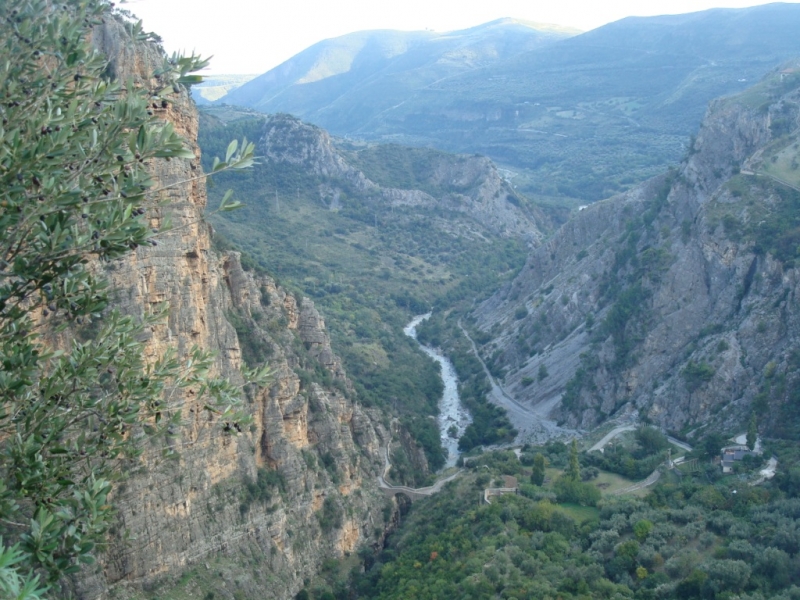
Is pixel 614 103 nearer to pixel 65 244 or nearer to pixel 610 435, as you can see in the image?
pixel 610 435

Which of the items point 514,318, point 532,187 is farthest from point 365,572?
point 532,187

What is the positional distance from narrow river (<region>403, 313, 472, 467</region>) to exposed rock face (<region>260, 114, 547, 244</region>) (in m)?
33.5

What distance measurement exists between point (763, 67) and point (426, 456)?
402 ft

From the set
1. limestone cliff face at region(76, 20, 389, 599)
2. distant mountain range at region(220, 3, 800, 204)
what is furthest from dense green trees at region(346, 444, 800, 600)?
distant mountain range at region(220, 3, 800, 204)

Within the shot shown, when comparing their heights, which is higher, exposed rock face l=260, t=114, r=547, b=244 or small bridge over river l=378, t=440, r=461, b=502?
exposed rock face l=260, t=114, r=547, b=244

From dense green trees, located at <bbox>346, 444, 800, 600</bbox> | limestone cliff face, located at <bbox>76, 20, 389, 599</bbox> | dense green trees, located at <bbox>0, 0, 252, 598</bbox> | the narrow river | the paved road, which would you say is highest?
dense green trees, located at <bbox>0, 0, 252, 598</bbox>

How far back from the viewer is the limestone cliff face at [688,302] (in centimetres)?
4678

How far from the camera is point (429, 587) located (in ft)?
104

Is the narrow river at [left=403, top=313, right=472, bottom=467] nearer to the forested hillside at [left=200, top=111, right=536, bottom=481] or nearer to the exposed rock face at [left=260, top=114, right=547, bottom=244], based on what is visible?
the forested hillside at [left=200, top=111, right=536, bottom=481]

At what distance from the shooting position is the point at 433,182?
11962 cm

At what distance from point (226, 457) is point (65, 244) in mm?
23354

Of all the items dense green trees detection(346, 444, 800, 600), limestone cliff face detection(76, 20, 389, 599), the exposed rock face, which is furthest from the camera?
the exposed rock face

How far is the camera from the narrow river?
5717 centimetres

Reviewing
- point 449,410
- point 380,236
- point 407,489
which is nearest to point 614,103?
point 380,236
